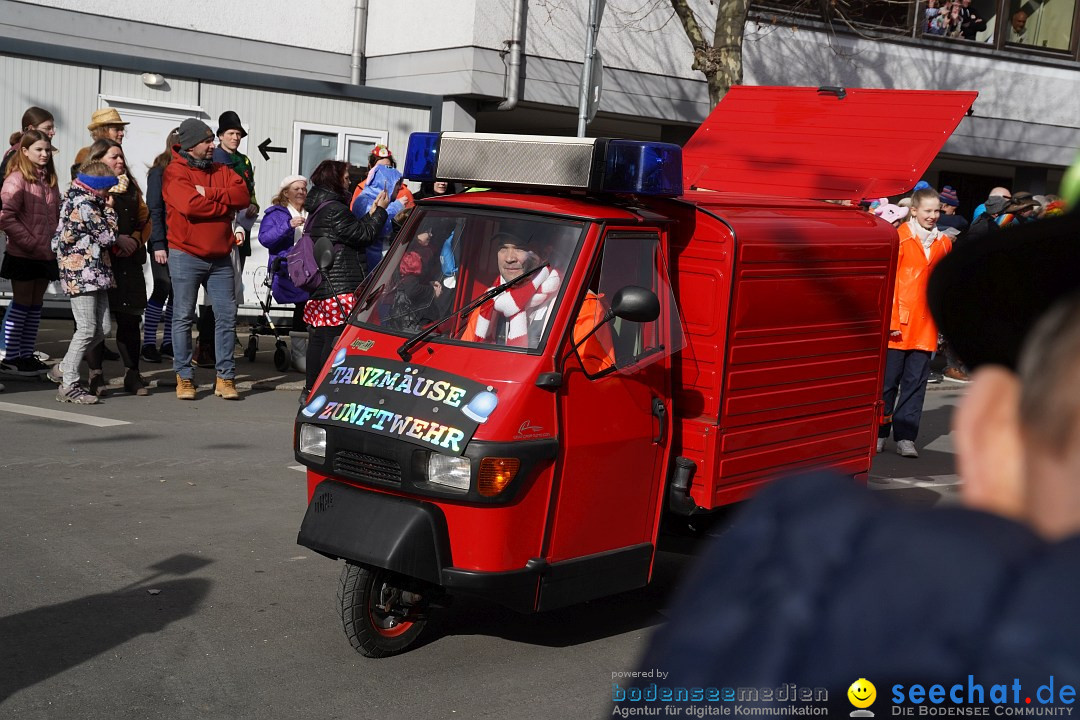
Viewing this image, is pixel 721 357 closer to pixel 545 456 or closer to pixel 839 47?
pixel 545 456

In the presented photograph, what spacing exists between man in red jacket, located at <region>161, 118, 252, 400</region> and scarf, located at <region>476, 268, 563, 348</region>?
526cm

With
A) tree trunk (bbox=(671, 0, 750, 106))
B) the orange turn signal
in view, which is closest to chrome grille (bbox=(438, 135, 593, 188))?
the orange turn signal

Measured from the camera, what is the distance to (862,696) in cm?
86

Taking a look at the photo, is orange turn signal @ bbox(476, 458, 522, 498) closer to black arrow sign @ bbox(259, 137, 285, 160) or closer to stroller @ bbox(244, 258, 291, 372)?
stroller @ bbox(244, 258, 291, 372)

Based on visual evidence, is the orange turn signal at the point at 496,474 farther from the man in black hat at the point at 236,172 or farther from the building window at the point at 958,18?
the building window at the point at 958,18

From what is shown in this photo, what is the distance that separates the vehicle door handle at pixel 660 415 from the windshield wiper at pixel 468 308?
735mm

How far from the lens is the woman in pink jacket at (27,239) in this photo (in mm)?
9648

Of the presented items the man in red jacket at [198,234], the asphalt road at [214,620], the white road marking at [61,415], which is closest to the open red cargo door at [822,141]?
the asphalt road at [214,620]

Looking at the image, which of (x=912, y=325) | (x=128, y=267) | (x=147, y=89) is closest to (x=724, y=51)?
(x=912, y=325)

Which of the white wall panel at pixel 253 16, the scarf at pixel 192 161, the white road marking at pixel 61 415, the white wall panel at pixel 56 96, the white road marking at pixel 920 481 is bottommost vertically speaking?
the white road marking at pixel 920 481

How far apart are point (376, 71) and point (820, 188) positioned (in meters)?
12.3

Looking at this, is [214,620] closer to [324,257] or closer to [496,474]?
[496,474]

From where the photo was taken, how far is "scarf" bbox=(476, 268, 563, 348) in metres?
4.81

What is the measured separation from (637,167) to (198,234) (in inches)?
212
